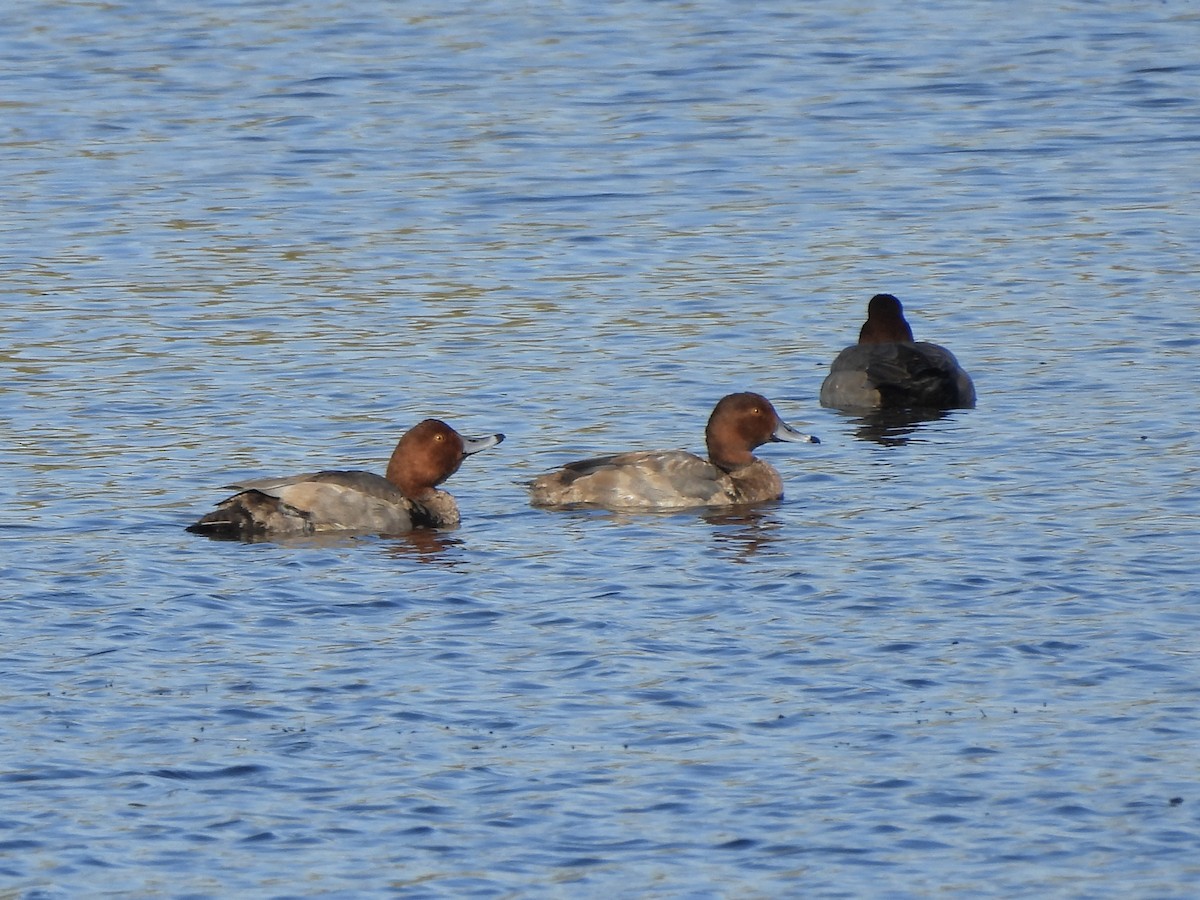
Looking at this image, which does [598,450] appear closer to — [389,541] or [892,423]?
[389,541]

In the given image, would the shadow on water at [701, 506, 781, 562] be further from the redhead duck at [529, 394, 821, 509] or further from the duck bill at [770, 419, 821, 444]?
the duck bill at [770, 419, 821, 444]

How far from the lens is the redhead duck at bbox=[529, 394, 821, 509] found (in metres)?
14.7

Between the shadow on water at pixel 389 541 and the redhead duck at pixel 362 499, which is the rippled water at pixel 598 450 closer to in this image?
the shadow on water at pixel 389 541

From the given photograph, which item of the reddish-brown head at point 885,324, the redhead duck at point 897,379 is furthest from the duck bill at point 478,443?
the reddish-brown head at point 885,324

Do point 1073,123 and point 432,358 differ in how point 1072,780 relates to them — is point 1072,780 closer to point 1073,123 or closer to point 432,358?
point 432,358

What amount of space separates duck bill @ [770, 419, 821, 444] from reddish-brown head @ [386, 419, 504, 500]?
2.16 metres

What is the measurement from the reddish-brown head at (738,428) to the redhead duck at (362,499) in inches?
55.3

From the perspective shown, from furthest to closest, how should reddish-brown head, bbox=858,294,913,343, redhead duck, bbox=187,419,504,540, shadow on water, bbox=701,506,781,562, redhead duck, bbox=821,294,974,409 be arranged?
reddish-brown head, bbox=858,294,913,343 → redhead duck, bbox=821,294,974,409 → redhead duck, bbox=187,419,504,540 → shadow on water, bbox=701,506,781,562

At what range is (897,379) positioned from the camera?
696 inches

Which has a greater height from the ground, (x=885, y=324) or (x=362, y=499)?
(x=885, y=324)

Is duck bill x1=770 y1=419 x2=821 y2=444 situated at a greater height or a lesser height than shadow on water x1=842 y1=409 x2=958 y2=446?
greater

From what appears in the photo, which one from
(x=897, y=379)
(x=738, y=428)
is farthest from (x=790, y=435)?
(x=897, y=379)

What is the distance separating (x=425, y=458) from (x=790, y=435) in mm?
2587

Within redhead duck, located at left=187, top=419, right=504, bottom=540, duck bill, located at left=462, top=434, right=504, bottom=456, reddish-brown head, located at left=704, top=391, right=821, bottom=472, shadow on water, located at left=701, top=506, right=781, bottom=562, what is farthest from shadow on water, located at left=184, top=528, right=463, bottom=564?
reddish-brown head, located at left=704, top=391, right=821, bottom=472
